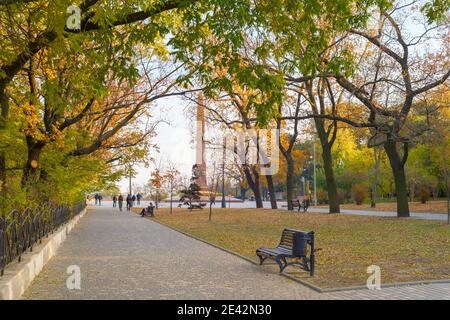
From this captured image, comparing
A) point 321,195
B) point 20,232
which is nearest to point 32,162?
point 20,232

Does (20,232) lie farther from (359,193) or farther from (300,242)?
(359,193)

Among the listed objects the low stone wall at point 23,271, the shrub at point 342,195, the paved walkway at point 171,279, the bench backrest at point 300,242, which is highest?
the shrub at point 342,195

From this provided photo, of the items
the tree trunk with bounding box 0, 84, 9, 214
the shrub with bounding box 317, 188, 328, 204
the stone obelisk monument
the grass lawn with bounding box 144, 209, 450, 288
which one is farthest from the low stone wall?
the shrub with bounding box 317, 188, 328, 204

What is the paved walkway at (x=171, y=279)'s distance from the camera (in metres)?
8.38

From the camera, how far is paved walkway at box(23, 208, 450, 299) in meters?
8.38

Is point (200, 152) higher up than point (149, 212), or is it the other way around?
point (200, 152)

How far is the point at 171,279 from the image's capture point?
997 centimetres

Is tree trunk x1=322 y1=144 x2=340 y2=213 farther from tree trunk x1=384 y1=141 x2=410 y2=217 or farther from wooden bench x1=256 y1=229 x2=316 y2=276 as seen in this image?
wooden bench x1=256 y1=229 x2=316 y2=276

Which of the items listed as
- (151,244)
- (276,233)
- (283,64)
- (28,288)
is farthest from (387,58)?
(28,288)

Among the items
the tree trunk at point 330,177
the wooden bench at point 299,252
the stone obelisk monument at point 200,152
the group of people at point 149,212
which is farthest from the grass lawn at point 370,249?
the stone obelisk monument at point 200,152

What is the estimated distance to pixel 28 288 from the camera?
896cm

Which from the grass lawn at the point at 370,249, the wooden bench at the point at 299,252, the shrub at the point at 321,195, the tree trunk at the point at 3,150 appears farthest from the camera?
the shrub at the point at 321,195

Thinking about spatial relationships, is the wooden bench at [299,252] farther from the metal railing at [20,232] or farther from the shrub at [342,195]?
the shrub at [342,195]

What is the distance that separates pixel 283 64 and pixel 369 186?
181ft
